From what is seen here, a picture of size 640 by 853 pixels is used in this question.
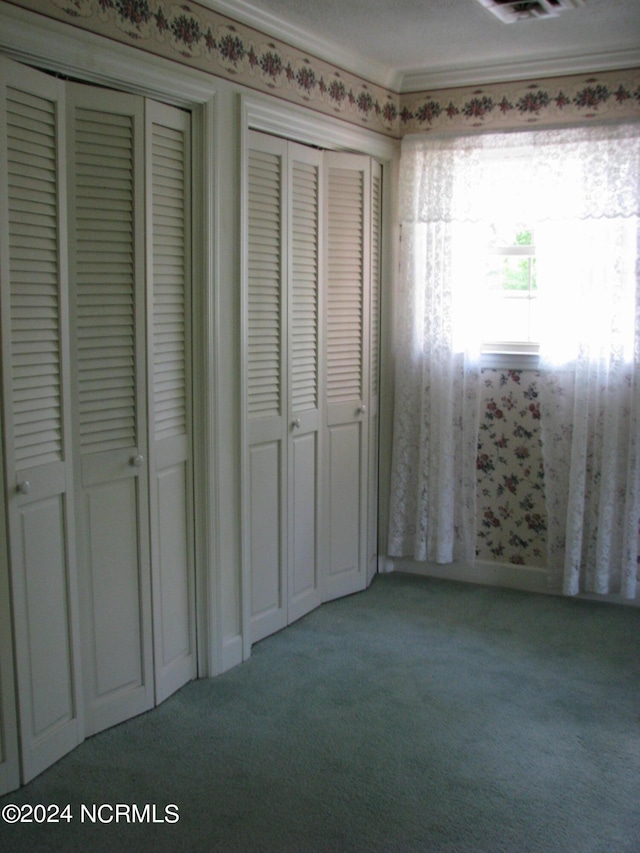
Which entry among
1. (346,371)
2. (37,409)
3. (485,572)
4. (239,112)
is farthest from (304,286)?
(485,572)

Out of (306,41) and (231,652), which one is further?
(306,41)

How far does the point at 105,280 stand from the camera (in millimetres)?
2713

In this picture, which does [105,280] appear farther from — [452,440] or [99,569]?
[452,440]

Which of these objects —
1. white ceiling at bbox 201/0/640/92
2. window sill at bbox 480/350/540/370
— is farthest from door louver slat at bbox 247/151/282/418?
window sill at bbox 480/350/540/370

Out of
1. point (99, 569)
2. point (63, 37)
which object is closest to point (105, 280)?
point (63, 37)

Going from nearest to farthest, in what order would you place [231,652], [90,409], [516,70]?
[90,409]
[231,652]
[516,70]

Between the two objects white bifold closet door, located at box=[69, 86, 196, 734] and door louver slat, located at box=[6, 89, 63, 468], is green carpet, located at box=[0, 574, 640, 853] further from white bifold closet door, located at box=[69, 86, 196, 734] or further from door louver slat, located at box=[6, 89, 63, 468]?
door louver slat, located at box=[6, 89, 63, 468]

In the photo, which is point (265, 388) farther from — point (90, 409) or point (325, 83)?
point (325, 83)

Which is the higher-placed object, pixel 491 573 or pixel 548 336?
pixel 548 336

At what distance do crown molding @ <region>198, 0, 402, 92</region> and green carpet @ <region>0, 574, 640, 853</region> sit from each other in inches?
97.3

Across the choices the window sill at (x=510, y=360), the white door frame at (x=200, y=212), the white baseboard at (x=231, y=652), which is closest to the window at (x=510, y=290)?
the window sill at (x=510, y=360)

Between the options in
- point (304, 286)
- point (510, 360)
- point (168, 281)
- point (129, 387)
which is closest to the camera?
point (129, 387)

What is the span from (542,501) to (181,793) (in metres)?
2.35

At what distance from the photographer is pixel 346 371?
400 centimetres
